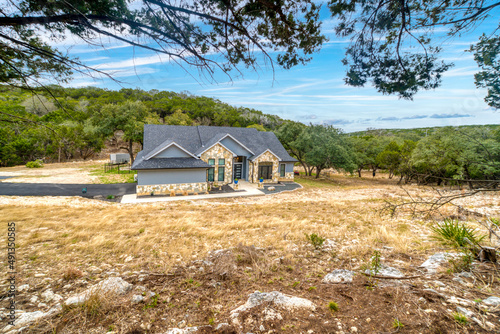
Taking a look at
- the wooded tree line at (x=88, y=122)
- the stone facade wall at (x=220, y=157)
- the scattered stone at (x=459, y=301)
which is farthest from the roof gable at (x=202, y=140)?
the scattered stone at (x=459, y=301)

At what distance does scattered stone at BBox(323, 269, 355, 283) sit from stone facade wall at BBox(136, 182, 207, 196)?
1606cm

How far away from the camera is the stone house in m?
17.8

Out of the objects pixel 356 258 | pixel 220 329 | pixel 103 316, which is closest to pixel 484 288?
pixel 356 258

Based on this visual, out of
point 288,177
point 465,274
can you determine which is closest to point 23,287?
point 465,274

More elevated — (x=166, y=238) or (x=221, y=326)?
(x=221, y=326)

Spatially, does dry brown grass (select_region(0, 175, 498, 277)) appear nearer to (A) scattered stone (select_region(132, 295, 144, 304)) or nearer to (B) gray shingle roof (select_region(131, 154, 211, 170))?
(A) scattered stone (select_region(132, 295, 144, 304))

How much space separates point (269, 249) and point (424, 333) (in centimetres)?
364

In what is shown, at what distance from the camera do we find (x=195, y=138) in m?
23.1

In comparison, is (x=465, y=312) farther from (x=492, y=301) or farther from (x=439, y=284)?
(x=439, y=284)

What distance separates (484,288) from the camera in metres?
2.96

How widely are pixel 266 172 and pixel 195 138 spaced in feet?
29.3

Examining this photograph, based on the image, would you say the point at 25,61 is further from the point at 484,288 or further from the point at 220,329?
the point at 484,288

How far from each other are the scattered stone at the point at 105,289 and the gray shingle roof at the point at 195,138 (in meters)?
15.3

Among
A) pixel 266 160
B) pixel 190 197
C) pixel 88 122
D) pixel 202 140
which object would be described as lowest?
pixel 190 197
